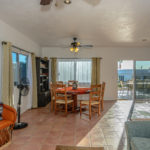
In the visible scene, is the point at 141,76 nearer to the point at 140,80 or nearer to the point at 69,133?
the point at 140,80

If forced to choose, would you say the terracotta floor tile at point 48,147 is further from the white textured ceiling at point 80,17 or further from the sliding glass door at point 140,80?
the sliding glass door at point 140,80

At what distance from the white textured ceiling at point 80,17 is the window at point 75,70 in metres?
2.21

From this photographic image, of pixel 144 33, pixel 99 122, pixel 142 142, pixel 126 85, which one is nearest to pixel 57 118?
pixel 99 122

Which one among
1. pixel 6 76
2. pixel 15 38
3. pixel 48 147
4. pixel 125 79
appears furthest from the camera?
pixel 125 79

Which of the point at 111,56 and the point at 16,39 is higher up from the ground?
the point at 16,39

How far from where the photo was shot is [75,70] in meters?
6.25

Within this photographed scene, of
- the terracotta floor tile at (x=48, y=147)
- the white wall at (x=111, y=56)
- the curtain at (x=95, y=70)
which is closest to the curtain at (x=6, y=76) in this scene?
the terracotta floor tile at (x=48, y=147)

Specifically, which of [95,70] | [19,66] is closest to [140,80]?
[95,70]

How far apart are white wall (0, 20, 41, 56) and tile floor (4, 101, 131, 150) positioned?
2.19 metres

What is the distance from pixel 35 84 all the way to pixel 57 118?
65.6 inches

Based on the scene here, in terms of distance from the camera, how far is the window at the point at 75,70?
622cm

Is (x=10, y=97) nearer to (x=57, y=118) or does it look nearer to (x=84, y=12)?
(x=57, y=118)

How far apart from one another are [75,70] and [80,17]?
343cm

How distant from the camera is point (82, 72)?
6.23 meters
